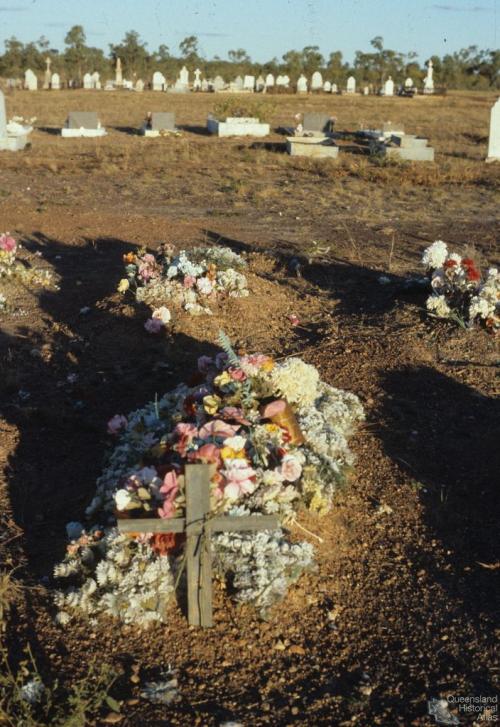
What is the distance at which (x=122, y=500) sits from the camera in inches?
151

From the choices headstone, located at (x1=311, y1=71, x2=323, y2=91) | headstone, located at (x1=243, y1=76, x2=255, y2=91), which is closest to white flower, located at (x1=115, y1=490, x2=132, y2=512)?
headstone, located at (x1=243, y1=76, x2=255, y2=91)

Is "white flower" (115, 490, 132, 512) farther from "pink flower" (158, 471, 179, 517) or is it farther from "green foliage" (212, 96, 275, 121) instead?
"green foliage" (212, 96, 275, 121)

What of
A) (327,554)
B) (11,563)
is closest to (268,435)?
(327,554)

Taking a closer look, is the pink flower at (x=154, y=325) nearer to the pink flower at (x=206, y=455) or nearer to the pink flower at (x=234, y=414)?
the pink flower at (x=234, y=414)

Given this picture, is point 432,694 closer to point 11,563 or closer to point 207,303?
point 11,563

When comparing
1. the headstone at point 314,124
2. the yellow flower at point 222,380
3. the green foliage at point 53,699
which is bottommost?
the green foliage at point 53,699

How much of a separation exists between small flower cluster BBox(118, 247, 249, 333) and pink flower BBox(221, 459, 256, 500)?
3.70 metres

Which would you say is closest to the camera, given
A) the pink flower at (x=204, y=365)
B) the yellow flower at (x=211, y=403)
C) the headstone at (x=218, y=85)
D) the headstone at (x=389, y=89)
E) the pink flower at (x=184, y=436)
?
the pink flower at (x=184, y=436)

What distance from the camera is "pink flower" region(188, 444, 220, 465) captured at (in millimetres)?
3900

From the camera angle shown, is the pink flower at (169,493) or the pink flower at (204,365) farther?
the pink flower at (204,365)

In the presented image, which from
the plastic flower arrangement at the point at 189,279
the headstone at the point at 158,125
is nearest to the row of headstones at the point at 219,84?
the headstone at the point at 158,125

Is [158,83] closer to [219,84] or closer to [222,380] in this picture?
[219,84]

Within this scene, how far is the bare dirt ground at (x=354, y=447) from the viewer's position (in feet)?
11.0

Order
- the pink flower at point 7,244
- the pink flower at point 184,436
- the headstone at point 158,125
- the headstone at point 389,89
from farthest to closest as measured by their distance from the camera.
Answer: the headstone at point 389,89 → the headstone at point 158,125 → the pink flower at point 7,244 → the pink flower at point 184,436
